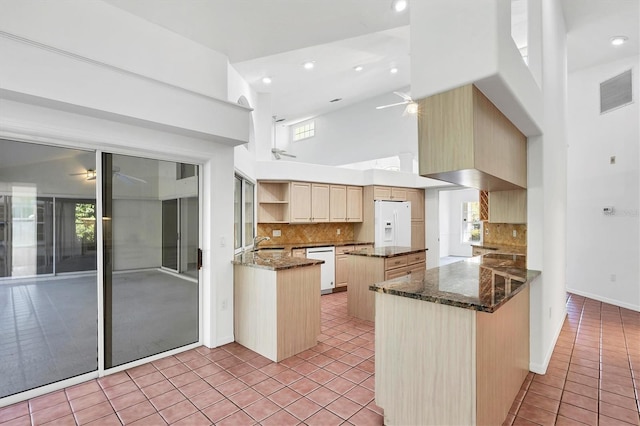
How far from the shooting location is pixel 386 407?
2064 millimetres

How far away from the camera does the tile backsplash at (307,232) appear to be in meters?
6.00

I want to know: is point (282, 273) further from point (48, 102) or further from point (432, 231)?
point (432, 231)

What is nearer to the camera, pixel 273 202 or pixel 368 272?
pixel 368 272

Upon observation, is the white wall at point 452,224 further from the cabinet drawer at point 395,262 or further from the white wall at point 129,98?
the white wall at point 129,98

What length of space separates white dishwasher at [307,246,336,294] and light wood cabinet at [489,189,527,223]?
9.61ft

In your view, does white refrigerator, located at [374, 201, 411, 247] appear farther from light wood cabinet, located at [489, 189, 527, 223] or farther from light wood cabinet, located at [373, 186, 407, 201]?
light wood cabinet, located at [489, 189, 527, 223]

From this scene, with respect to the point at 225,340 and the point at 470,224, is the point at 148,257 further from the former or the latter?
the point at 470,224

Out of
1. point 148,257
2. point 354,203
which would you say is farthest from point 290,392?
point 354,203

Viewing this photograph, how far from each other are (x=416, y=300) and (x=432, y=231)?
5.92 meters

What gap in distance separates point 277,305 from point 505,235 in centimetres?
330

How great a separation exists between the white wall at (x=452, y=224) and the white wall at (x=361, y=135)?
13.8 ft

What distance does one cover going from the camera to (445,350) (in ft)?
5.94

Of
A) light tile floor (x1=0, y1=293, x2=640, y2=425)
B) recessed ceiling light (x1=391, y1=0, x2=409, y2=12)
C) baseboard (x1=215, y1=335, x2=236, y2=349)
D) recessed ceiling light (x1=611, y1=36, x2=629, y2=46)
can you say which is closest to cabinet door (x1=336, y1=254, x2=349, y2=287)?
light tile floor (x1=0, y1=293, x2=640, y2=425)

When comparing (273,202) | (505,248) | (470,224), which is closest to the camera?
(505,248)
